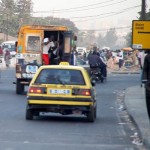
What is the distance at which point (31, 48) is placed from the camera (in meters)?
30.9

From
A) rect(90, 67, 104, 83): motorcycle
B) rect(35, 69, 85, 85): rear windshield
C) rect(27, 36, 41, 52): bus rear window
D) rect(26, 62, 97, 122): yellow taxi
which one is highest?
rect(27, 36, 41, 52): bus rear window

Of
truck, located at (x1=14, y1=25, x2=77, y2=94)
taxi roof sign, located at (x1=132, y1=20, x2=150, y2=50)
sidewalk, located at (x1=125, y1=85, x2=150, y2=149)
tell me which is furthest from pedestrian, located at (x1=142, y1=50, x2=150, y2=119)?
truck, located at (x1=14, y1=25, x2=77, y2=94)

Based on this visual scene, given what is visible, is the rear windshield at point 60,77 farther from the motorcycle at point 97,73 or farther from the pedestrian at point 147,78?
the motorcycle at point 97,73

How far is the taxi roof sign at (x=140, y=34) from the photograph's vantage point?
82.7ft

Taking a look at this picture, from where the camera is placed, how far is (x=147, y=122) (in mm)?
17750

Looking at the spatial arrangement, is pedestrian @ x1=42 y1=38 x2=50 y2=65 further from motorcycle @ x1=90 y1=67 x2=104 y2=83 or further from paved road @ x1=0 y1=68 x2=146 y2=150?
motorcycle @ x1=90 y1=67 x2=104 y2=83

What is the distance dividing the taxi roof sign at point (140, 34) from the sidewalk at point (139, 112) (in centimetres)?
201

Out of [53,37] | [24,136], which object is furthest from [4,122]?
[53,37]

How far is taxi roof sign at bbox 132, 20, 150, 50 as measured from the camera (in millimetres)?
25197

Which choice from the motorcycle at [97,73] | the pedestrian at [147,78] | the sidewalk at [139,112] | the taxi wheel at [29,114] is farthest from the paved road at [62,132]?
the motorcycle at [97,73]

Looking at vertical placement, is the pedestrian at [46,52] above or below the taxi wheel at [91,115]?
above

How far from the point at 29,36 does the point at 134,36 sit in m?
6.61

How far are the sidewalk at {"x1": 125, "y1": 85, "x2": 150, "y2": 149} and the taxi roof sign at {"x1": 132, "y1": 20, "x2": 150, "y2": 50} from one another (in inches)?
79.1

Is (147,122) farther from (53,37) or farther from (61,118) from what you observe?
(53,37)
